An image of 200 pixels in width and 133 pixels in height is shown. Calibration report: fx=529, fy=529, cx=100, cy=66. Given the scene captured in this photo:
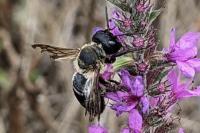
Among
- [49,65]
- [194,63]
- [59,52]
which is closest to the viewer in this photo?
[194,63]

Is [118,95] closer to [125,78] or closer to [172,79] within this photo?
[125,78]

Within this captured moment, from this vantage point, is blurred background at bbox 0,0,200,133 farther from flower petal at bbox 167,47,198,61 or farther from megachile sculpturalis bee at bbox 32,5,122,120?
flower petal at bbox 167,47,198,61

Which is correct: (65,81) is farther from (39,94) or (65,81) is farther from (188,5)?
(188,5)

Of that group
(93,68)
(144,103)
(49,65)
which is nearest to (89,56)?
(93,68)

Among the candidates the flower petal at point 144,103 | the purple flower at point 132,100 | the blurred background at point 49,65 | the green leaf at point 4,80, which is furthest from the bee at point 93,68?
the green leaf at point 4,80

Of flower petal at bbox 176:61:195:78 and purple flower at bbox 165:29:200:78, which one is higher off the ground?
purple flower at bbox 165:29:200:78

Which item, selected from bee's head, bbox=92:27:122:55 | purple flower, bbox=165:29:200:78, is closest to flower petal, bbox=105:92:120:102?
bee's head, bbox=92:27:122:55
